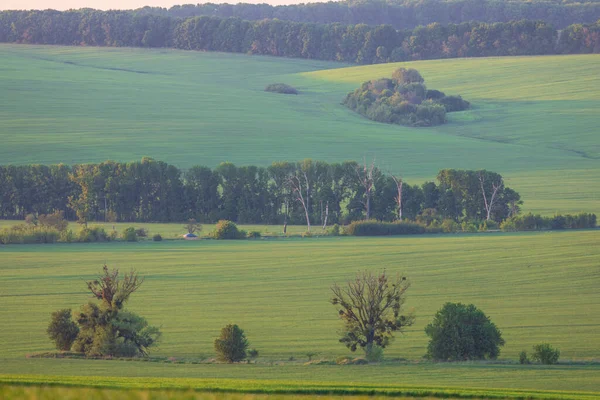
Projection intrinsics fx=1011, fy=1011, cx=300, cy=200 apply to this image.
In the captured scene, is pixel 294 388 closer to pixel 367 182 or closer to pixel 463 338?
pixel 463 338

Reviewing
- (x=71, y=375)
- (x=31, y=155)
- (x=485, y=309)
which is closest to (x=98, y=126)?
(x=31, y=155)

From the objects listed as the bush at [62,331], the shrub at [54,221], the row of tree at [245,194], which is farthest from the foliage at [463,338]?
the shrub at [54,221]

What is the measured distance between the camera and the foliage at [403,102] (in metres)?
106

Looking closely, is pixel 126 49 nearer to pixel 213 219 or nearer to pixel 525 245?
pixel 213 219

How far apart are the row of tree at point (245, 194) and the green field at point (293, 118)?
5.82 m

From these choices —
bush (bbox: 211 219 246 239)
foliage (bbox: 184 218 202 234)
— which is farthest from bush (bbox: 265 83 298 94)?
bush (bbox: 211 219 246 239)

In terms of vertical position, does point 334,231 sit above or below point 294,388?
above

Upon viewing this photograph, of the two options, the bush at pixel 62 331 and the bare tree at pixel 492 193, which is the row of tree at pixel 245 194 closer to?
the bare tree at pixel 492 193

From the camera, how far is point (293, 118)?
103375mm

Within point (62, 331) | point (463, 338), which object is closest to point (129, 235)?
point (62, 331)

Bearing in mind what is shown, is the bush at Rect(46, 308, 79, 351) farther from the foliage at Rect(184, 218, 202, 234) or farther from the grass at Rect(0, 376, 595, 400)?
the foliage at Rect(184, 218, 202, 234)

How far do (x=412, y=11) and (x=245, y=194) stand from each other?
4894 inches

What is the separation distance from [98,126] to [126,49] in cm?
5761

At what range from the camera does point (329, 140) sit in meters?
92.1
